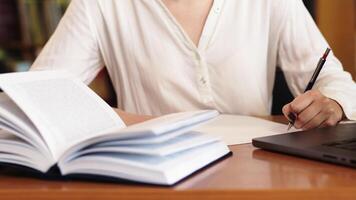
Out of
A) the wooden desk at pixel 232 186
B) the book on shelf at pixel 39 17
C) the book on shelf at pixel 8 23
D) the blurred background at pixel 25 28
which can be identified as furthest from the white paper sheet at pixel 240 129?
the book on shelf at pixel 8 23

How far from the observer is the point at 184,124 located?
26.8 inches

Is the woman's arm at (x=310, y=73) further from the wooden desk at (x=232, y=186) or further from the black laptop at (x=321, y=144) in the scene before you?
the wooden desk at (x=232, y=186)

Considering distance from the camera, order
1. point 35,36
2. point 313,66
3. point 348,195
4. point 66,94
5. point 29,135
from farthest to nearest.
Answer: point 35,36
point 313,66
point 66,94
point 29,135
point 348,195

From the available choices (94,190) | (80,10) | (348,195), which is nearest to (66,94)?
(94,190)

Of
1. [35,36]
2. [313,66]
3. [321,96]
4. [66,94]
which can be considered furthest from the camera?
[35,36]

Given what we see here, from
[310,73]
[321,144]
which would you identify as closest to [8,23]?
[310,73]

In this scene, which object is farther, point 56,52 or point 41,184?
point 56,52

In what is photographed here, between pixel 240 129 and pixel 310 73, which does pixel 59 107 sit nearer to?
pixel 240 129

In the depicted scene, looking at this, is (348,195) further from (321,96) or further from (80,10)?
(80,10)

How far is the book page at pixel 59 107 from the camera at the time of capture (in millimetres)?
688

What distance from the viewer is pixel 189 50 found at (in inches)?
50.0

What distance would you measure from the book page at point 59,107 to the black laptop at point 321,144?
0.78 feet

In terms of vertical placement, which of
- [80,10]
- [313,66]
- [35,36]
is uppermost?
[80,10]

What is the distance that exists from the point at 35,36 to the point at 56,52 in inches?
75.7
